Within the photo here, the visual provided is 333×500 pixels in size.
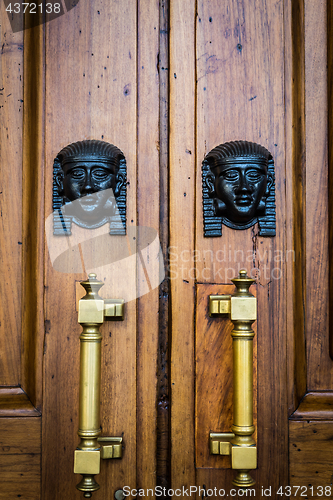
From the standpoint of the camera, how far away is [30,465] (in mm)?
643

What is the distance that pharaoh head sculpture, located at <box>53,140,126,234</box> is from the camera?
25.0 inches

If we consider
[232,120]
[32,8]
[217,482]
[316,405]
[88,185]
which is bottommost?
[217,482]

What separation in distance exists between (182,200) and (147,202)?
6 cm

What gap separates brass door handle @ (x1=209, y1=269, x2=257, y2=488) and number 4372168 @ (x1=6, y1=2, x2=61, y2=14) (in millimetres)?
593

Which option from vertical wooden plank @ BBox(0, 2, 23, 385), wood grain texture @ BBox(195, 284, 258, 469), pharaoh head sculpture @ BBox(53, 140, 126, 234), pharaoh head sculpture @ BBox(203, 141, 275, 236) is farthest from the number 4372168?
wood grain texture @ BBox(195, 284, 258, 469)

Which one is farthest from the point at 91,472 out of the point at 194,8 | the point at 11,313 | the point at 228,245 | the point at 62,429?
the point at 194,8

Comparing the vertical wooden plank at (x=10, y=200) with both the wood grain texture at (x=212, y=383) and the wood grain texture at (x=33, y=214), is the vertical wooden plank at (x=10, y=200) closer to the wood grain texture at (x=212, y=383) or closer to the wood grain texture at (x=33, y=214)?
the wood grain texture at (x=33, y=214)

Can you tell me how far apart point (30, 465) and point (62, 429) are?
81 mm

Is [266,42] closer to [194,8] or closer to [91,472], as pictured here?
[194,8]

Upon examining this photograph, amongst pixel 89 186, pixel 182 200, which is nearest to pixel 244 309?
pixel 182 200

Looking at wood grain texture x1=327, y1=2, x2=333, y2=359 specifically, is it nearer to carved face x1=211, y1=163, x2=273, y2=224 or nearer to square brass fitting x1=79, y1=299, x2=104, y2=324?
carved face x1=211, y1=163, x2=273, y2=224

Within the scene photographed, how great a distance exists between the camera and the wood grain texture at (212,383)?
0.64 m

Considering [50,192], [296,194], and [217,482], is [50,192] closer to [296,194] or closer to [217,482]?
[296,194]

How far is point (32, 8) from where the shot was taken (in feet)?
2.26
